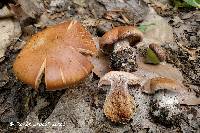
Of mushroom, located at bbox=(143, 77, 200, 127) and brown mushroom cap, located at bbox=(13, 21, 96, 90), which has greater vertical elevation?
brown mushroom cap, located at bbox=(13, 21, 96, 90)

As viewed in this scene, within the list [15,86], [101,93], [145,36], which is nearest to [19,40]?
[15,86]

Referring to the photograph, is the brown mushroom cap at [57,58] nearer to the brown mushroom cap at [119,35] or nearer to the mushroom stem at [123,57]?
the brown mushroom cap at [119,35]

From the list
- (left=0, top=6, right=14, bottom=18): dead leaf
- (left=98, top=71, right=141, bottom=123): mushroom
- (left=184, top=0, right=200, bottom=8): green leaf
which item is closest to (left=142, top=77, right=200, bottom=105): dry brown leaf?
(left=98, top=71, right=141, bottom=123): mushroom

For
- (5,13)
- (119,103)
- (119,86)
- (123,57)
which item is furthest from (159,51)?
(5,13)

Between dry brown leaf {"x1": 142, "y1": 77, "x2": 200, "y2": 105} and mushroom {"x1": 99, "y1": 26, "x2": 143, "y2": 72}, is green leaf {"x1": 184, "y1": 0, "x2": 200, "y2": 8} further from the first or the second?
dry brown leaf {"x1": 142, "y1": 77, "x2": 200, "y2": 105}

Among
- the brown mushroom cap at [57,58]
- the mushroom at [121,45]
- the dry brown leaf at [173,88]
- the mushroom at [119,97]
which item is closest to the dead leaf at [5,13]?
the brown mushroom cap at [57,58]
